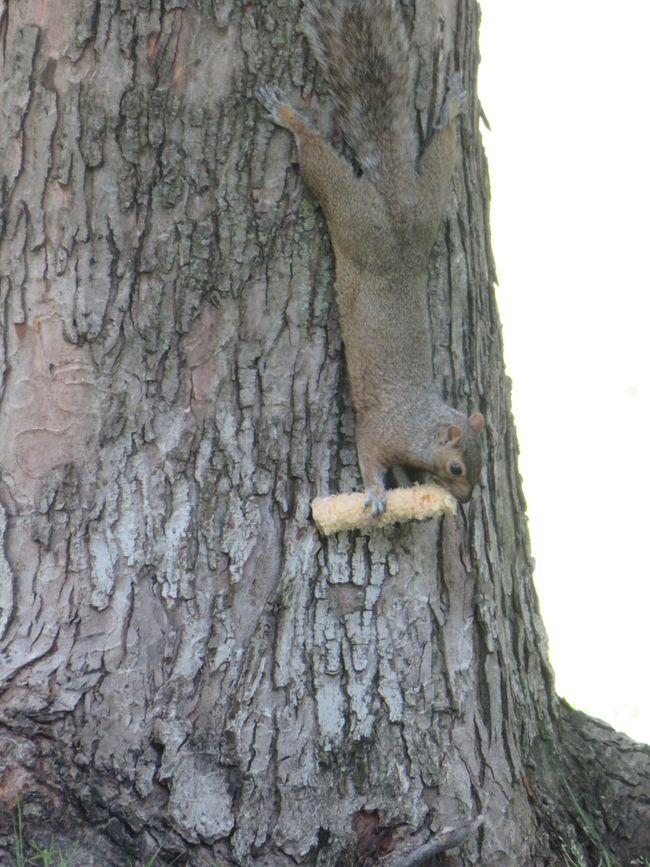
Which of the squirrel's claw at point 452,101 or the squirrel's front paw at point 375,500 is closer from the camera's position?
the squirrel's front paw at point 375,500

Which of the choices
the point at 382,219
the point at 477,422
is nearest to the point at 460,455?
the point at 477,422

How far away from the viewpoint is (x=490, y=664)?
7.93 feet

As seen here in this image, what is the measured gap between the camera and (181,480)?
2.21 m

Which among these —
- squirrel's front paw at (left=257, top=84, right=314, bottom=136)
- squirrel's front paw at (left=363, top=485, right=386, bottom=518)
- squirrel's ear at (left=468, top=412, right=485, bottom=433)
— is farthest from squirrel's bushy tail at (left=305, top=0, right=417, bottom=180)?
squirrel's front paw at (left=363, top=485, right=386, bottom=518)

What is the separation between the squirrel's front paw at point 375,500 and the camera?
88.0 inches

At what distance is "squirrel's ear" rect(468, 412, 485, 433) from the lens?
243 cm

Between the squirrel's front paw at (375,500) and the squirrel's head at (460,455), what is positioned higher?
the squirrel's head at (460,455)

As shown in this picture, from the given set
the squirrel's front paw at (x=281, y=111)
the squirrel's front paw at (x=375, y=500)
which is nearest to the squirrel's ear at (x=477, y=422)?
the squirrel's front paw at (x=375, y=500)

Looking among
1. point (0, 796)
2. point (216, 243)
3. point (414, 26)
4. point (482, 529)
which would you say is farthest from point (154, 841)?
point (414, 26)

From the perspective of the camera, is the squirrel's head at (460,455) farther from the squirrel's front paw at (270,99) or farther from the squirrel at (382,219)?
the squirrel's front paw at (270,99)

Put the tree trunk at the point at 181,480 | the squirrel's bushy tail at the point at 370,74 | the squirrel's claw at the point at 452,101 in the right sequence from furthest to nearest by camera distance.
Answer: the squirrel's claw at the point at 452,101 → the squirrel's bushy tail at the point at 370,74 → the tree trunk at the point at 181,480

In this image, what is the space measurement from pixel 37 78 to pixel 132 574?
3.03 feet

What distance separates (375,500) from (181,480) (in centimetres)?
37

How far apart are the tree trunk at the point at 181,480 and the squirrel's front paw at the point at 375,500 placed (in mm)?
48
